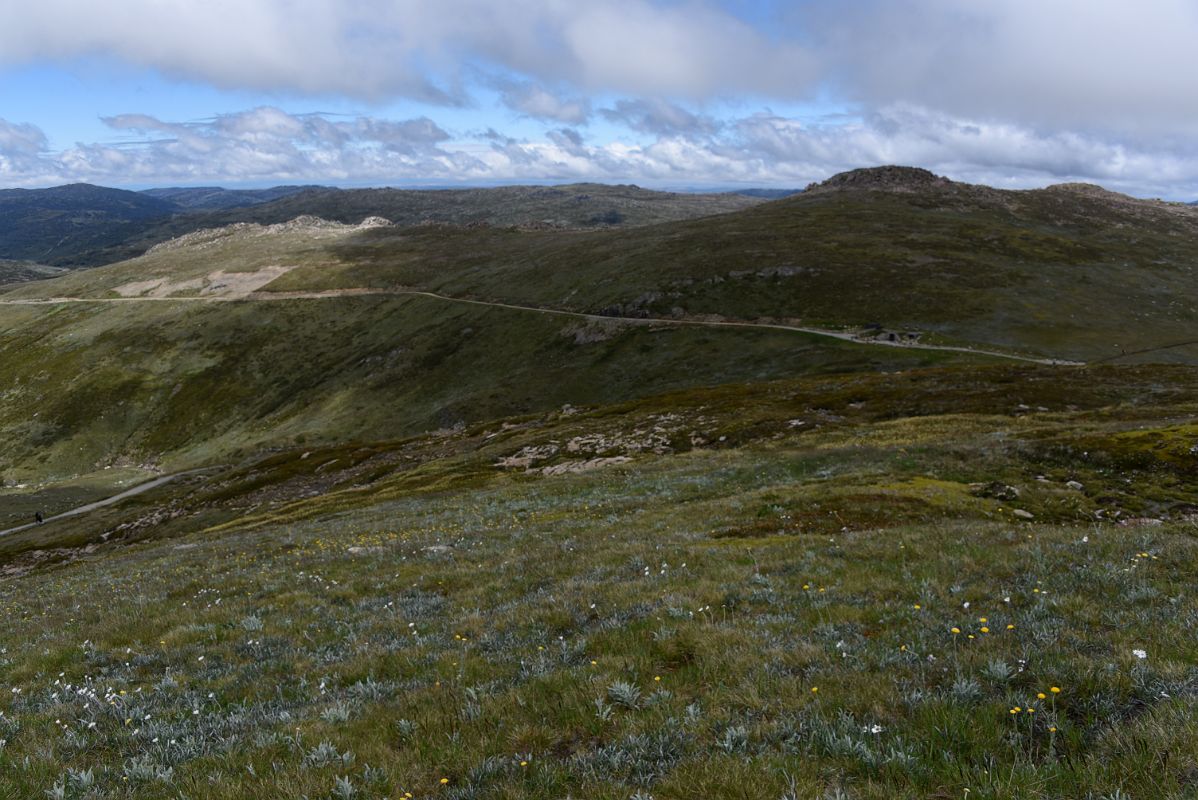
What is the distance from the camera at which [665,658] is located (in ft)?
30.8

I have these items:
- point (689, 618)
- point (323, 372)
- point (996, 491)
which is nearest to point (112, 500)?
point (323, 372)

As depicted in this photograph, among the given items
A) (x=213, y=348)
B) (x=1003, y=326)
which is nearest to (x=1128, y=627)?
(x=1003, y=326)

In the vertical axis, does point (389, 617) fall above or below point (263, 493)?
above

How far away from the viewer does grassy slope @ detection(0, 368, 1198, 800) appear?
6031 mm

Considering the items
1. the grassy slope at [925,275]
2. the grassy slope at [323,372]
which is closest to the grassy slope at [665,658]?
the grassy slope at [323,372]

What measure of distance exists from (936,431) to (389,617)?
43009mm

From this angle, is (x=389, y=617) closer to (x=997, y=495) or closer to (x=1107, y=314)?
(x=997, y=495)

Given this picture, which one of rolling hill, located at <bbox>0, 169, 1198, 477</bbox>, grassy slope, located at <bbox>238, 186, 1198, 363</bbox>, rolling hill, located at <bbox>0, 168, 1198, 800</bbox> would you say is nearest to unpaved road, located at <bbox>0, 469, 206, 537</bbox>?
rolling hill, located at <bbox>0, 169, 1198, 477</bbox>

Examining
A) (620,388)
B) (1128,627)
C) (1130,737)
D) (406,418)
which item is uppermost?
(1130,737)

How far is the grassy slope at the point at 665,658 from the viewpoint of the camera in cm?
603

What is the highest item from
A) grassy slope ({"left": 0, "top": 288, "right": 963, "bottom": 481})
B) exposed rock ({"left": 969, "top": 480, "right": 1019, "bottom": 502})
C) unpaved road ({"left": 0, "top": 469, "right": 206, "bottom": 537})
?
exposed rock ({"left": 969, "top": 480, "right": 1019, "bottom": 502})

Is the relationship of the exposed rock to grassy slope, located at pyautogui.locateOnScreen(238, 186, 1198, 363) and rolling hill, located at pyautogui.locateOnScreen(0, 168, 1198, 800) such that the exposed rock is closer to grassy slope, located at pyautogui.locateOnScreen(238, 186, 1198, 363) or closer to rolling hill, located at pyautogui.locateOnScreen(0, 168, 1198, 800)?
rolling hill, located at pyautogui.locateOnScreen(0, 168, 1198, 800)

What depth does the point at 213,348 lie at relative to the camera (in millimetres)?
181375

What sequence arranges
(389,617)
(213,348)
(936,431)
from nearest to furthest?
(389,617) → (936,431) → (213,348)
